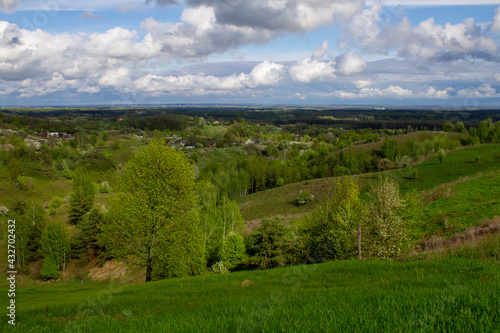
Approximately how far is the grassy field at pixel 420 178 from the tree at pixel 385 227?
4434cm

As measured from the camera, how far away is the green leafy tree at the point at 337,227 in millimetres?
22641

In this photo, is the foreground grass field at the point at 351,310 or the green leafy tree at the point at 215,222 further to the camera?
the green leafy tree at the point at 215,222

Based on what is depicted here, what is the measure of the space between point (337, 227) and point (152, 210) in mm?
15778

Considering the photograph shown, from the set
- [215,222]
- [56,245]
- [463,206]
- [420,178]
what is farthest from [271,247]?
[420,178]

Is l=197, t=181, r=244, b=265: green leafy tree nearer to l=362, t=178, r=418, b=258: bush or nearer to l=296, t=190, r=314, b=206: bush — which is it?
l=362, t=178, r=418, b=258: bush

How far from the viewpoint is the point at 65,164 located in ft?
446

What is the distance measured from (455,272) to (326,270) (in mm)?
5106

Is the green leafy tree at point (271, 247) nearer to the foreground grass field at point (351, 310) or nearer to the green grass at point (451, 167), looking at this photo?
the foreground grass field at point (351, 310)

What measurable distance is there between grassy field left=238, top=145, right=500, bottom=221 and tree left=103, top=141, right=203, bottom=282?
4381cm

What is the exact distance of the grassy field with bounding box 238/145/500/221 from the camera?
2746 inches

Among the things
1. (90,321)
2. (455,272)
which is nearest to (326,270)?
(455,272)

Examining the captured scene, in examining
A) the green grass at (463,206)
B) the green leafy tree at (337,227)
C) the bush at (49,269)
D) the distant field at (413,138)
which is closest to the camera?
the green leafy tree at (337,227)

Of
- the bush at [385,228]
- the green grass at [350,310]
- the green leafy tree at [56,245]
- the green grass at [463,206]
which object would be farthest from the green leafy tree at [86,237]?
the green grass at [463,206]

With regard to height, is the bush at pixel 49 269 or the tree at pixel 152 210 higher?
the tree at pixel 152 210
